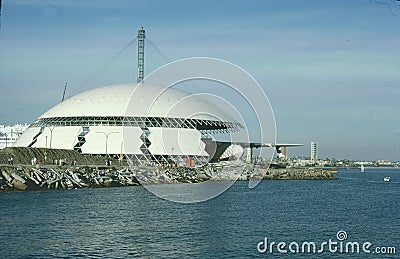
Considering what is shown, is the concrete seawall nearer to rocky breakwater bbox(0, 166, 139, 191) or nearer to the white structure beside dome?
rocky breakwater bbox(0, 166, 139, 191)

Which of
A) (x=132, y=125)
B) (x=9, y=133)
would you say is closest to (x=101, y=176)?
(x=132, y=125)

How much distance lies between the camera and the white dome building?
6081 centimetres

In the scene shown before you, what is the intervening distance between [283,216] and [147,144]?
34.4 m

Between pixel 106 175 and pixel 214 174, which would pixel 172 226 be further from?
pixel 214 174

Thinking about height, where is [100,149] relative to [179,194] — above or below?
above

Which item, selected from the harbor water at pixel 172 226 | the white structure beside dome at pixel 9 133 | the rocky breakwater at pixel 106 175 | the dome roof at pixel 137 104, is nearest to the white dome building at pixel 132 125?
the dome roof at pixel 137 104

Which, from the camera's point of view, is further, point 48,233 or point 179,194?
point 179,194

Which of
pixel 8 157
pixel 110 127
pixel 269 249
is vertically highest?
pixel 110 127

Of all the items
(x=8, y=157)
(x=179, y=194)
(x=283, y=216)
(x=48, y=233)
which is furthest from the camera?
(x=8, y=157)

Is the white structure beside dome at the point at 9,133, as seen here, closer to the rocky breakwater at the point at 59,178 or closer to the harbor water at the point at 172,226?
the rocky breakwater at the point at 59,178

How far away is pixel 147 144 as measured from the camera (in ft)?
200

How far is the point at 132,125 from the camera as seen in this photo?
6166cm

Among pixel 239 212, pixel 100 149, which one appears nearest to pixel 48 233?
pixel 239 212

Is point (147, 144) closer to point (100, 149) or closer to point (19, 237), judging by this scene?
point (100, 149)
